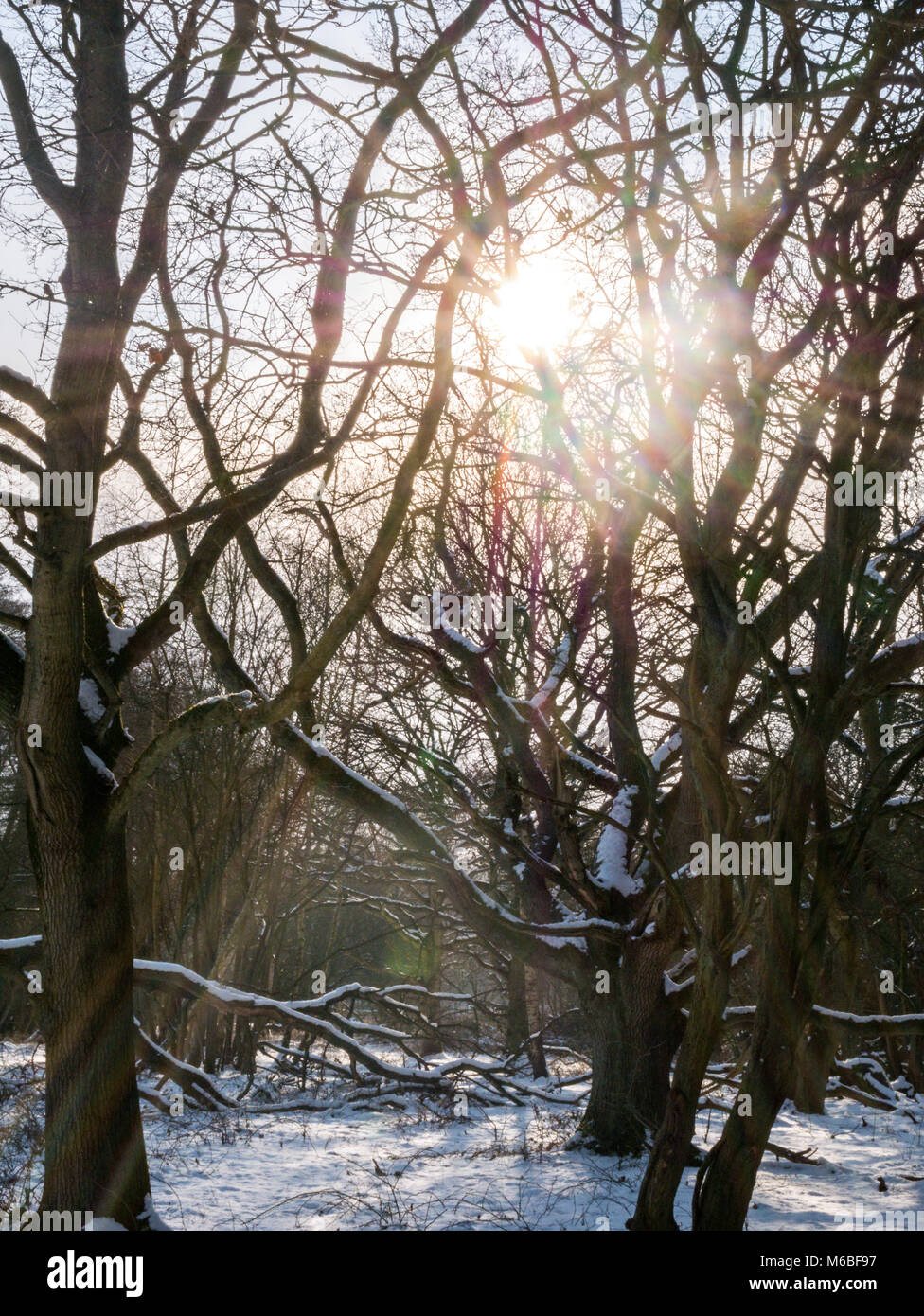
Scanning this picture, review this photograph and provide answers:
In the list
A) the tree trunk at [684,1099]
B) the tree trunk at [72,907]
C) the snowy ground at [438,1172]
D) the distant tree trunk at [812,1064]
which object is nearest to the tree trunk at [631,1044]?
the snowy ground at [438,1172]

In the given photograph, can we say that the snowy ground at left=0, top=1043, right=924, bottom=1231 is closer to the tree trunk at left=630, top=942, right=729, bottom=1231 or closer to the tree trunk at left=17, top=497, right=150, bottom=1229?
the tree trunk at left=17, top=497, right=150, bottom=1229

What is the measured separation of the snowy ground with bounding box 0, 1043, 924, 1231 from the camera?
611 cm

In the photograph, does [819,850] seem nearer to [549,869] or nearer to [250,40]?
[549,869]

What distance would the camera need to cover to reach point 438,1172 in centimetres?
771

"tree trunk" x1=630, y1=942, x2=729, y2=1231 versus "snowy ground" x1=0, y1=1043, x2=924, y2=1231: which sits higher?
"tree trunk" x1=630, y1=942, x2=729, y2=1231

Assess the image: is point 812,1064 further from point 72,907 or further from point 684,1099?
point 72,907

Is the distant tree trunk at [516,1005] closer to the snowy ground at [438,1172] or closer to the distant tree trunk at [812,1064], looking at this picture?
the snowy ground at [438,1172]

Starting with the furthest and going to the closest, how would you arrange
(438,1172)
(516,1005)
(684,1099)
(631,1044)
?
(516,1005)
(631,1044)
(438,1172)
(684,1099)

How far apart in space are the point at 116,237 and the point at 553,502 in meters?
4.98

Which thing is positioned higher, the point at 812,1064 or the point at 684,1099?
the point at 684,1099

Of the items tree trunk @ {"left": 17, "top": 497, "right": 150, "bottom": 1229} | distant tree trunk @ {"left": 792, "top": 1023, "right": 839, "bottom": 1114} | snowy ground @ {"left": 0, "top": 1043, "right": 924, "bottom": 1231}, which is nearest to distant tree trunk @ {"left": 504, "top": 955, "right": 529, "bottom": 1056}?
snowy ground @ {"left": 0, "top": 1043, "right": 924, "bottom": 1231}

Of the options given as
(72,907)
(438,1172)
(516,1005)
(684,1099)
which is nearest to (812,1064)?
(438,1172)

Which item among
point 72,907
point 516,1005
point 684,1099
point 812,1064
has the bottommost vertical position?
point 516,1005
